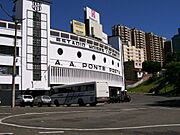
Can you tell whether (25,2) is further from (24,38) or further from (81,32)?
(81,32)

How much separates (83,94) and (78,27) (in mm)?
44813

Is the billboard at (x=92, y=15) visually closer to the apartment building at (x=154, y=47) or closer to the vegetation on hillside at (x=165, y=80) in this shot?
the vegetation on hillside at (x=165, y=80)

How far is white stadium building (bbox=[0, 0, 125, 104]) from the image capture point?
5756 centimetres

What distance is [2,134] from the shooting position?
10.3 meters

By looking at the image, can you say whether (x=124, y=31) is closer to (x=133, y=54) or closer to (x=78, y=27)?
(x=133, y=54)

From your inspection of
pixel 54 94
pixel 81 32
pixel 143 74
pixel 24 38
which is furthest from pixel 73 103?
pixel 143 74

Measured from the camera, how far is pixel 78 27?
266 feet

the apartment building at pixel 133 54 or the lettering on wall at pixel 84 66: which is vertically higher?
the apartment building at pixel 133 54

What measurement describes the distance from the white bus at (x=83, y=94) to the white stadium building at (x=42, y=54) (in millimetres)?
17369

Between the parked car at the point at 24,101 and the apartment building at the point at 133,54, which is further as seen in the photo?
the apartment building at the point at 133,54

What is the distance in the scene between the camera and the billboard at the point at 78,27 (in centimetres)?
7869

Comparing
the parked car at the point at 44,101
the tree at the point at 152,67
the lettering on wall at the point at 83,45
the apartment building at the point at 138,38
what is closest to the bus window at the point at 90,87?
the parked car at the point at 44,101

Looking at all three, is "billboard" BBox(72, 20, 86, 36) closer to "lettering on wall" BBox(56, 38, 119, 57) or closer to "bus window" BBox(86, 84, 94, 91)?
"lettering on wall" BBox(56, 38, 119, 57)

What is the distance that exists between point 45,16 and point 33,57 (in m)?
9.74
